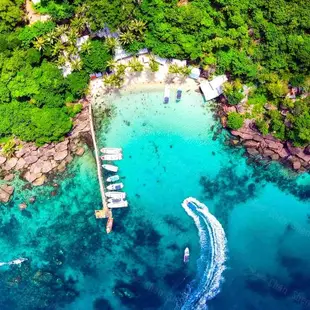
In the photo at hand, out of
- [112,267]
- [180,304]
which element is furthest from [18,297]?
[180,304]

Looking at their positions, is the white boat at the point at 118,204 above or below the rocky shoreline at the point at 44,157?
below

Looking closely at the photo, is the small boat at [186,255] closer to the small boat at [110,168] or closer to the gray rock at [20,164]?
the small boat at [110,168]

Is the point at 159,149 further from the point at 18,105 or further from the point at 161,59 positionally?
the point at 18,105

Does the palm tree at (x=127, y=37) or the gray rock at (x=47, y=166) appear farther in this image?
the gray rock at (x=47, y=166)

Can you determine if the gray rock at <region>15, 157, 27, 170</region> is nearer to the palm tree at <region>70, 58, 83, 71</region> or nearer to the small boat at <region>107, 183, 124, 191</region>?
the small boat at <region>107, 183, 124, 191</region>

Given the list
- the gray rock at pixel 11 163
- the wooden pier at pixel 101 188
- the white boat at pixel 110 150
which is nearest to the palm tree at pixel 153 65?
the wooden pier at pixel 101 188

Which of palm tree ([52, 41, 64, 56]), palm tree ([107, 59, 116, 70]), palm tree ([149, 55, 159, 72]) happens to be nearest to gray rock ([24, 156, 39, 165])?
palm tree ([52, 41, 64, 56])
